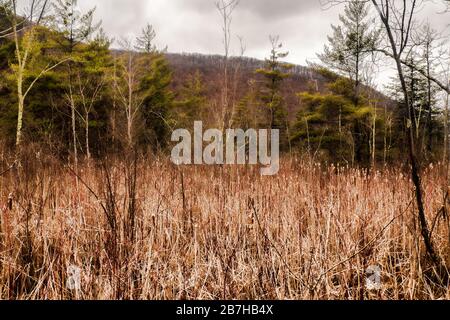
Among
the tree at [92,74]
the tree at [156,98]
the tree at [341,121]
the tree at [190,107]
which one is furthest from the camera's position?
the tree at [156,98]

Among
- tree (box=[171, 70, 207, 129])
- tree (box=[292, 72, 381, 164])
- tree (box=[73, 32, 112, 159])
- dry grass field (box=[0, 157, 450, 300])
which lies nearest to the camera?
dry grass field (box=[0, 157, 450, 300])

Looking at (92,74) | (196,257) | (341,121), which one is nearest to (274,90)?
(341,121)

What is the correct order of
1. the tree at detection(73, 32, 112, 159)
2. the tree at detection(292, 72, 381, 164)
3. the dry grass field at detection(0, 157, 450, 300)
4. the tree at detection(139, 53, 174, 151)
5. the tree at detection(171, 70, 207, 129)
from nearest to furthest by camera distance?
the dry grass field at detection(0, 157, 450, 300)
the tree at detection(292, 72, 381, 164)
the tree at detection(73, 32, 112, 159)
the tree at detection(171, 70, 207, 129)
the tree at detection(139, 53, 174, 151)

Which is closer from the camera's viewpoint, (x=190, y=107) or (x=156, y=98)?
(x=156, y=98)

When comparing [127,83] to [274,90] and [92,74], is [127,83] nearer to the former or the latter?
[92,74]

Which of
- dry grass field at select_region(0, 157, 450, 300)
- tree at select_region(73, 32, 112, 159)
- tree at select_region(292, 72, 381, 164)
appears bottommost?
dry grass field at select_region(0, 157, 450, 300)

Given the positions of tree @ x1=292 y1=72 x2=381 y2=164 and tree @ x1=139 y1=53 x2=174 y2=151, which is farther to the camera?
tree @ x1=139 y1=53 x2=174 y2=151

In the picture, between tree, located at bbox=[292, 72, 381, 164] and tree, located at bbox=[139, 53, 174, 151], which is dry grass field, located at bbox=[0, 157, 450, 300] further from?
tree, located at bbox=[139, 53, 174, 151]

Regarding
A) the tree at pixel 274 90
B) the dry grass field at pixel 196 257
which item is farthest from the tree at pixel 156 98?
the dry grass field at pixel 196 257

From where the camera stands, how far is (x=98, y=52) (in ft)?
46.7

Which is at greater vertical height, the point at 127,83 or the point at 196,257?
the point at 127,83

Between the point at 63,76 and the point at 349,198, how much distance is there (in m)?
13.3

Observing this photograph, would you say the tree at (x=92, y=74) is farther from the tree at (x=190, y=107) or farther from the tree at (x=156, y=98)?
the tree at (x=190, y=107)

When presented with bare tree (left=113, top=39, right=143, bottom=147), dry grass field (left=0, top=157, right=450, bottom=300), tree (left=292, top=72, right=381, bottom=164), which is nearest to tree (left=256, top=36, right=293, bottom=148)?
tree (left=292, top=72, right=381, bottom=164)
